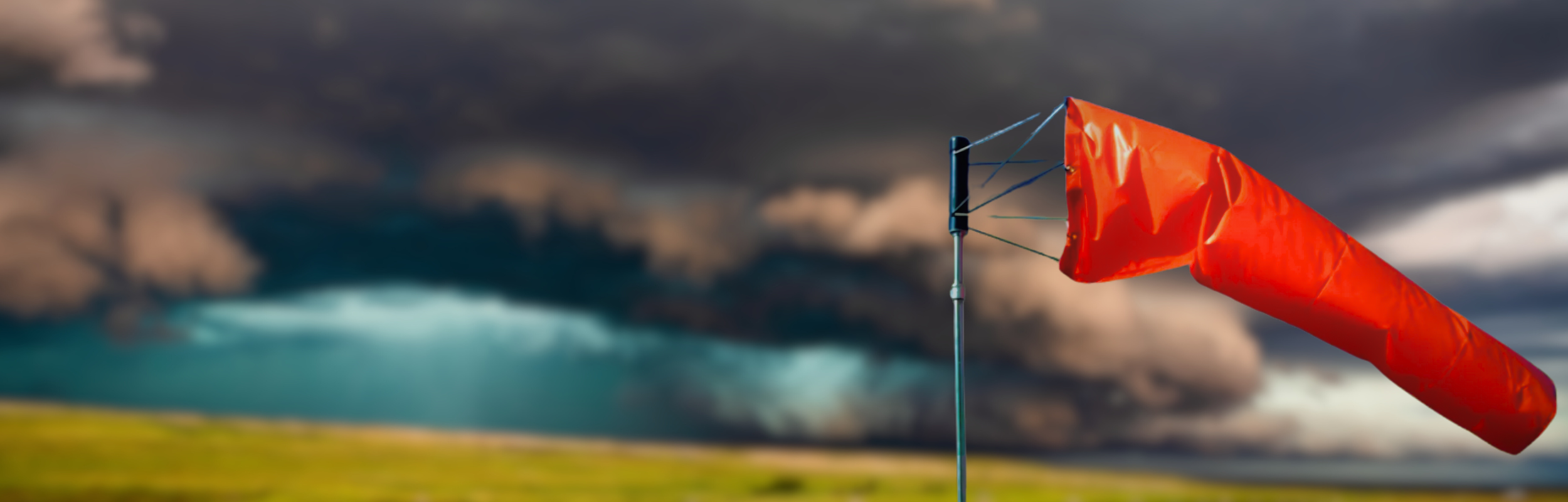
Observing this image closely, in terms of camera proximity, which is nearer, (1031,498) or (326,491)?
(326,491)

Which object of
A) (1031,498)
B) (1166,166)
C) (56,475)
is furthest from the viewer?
(1031,498)

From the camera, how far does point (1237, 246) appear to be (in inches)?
291

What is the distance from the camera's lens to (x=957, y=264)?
820cm

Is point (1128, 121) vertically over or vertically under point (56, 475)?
over

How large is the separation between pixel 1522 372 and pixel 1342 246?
246 centimetres

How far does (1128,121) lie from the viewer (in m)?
7.48

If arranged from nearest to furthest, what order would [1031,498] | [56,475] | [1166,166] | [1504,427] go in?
1. [1166,166]
2. [1504,427]
3. [56,475]
4. [1031,498]

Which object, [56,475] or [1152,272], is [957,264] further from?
[56,475]

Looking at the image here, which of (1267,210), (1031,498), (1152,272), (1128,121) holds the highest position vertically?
(1128,121)

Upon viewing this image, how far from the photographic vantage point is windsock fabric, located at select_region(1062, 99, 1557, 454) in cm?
739

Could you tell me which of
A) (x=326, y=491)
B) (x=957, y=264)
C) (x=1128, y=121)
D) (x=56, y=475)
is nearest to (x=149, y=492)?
(x=56, y=475)

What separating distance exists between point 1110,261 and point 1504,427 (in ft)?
14.6

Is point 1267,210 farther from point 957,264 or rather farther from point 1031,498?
point 1031,498

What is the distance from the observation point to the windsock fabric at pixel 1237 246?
291 inches
